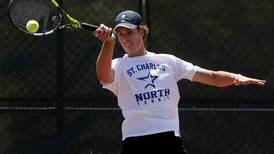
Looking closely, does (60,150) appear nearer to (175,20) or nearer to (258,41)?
(175,20)

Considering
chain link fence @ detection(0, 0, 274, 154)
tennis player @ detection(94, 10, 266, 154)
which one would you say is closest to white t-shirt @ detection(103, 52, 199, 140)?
tennis player @ detection(94, 10, 266, 154)

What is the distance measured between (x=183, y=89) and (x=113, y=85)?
229cm

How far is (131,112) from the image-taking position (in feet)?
13.5

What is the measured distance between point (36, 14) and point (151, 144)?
1613mm

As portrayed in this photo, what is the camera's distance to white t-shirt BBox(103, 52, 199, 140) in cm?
409

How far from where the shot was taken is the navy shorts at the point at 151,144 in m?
4.07

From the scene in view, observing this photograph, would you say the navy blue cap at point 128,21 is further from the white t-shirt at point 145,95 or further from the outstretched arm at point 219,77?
the outstretched arm at point 219,77

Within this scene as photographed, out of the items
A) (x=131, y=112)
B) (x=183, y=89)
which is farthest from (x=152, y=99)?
(x=183, y=89)

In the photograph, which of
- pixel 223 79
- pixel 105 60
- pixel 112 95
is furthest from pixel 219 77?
pixel 112 95

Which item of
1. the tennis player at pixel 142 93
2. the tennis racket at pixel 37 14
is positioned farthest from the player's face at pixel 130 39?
the tennis racket at pixel 37 14

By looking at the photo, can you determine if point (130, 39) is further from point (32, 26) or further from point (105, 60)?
point (32, 26)

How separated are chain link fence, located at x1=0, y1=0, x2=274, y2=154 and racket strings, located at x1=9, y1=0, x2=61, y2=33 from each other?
3.70ft

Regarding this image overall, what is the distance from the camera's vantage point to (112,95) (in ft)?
20.5

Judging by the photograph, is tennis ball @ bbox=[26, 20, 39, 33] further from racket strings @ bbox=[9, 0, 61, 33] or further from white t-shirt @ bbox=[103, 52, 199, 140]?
white t-shirt @ bbox=[103, 52, 199, 140]
